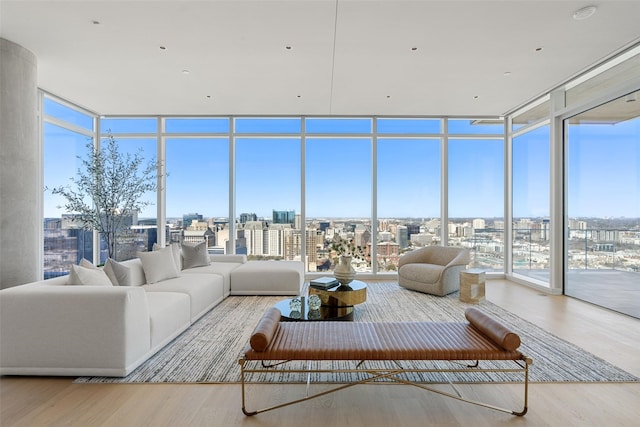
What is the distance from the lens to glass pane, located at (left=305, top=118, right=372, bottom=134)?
6.27 m

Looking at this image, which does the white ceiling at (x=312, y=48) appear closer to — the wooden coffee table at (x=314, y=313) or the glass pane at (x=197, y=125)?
the glass pane at (x=197, y=125)

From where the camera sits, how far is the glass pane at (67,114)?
505 cm

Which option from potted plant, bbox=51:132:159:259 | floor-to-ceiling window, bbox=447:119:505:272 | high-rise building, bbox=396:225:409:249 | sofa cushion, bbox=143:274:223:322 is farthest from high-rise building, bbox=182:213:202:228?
floor-to-ceiling window, bbox=447:119:505:272

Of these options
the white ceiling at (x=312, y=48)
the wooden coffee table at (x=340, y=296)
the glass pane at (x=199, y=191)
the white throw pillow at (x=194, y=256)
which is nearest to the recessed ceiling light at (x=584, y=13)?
the white ceiling at (x=312, y=48)

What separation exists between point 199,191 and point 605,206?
6446mm

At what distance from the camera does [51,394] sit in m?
2.18

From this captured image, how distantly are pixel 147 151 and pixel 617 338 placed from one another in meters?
7.41

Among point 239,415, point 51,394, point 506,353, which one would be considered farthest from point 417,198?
point 51,394

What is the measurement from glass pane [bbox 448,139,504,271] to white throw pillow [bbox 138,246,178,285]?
4.96 metres

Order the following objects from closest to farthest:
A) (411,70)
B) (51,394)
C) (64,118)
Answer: (51,394), (411,70), (64,118)

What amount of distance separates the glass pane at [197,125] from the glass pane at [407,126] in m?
3.06

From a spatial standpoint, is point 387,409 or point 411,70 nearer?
point 387,409

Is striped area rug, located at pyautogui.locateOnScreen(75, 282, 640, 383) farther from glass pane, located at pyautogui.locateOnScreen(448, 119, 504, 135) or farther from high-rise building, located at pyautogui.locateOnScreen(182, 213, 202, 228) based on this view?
glass pane, located at pyautogui.locateOnScreen(448, 119, 504, 135)

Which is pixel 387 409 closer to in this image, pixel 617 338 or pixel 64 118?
pixel 617 338
